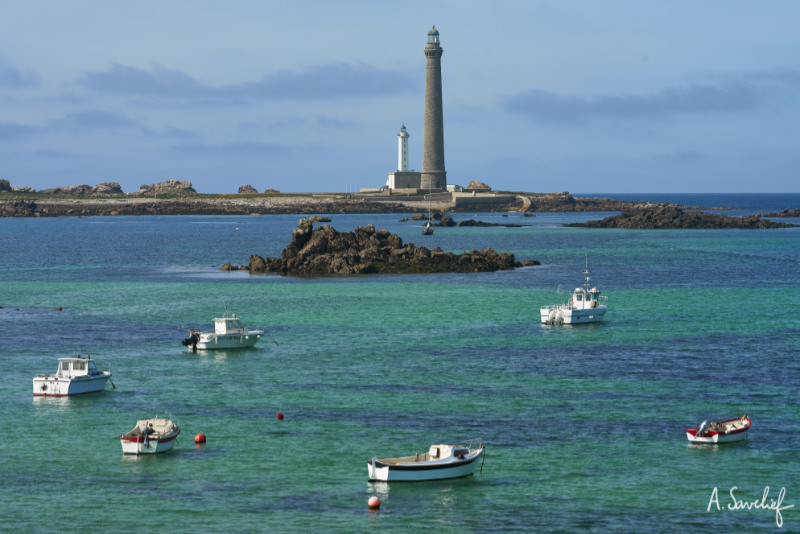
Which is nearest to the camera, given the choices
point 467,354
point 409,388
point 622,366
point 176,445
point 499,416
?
point 176,445

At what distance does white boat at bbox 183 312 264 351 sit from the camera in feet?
195

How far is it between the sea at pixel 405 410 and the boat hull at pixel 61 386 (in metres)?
0.93

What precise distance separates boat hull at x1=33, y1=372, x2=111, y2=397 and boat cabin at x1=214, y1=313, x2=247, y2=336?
41.7ft

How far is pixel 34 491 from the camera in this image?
33.6 meters

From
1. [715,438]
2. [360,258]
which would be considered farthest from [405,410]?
[360,258]

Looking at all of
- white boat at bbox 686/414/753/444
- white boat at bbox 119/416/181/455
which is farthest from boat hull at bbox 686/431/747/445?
white boat at bbox 119/416/181/455

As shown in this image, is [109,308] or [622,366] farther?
[109,308]

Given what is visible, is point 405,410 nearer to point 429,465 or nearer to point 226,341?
point 429,465

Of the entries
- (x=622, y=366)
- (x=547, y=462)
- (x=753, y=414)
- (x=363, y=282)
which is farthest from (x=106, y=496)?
(x=363, y=282)

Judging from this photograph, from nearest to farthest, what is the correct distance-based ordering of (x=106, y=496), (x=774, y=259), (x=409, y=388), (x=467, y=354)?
(x=106, y=496), (x=409, y=388), (x=467, y=354), (x=774, y=259)

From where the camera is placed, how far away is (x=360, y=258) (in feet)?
364

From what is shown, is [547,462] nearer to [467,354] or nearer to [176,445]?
[176,445]

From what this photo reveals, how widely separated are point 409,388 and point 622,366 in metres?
12.6

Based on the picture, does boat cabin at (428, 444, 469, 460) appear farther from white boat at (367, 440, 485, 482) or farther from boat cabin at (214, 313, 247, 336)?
boat cabin at (214, 313, 247, 336)
